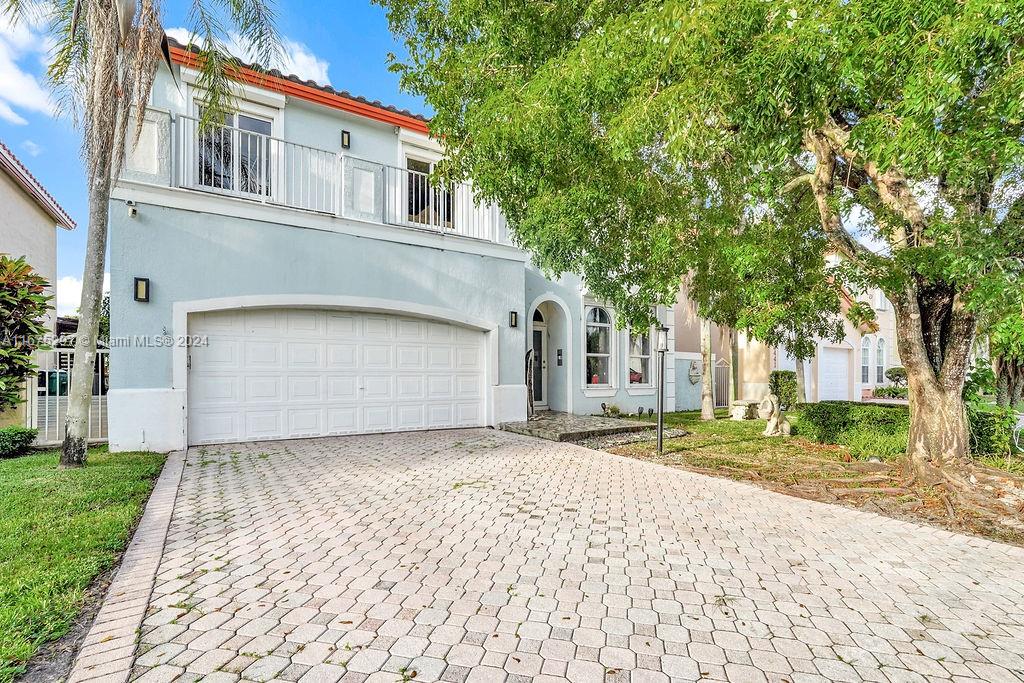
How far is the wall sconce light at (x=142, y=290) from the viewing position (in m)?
7.58

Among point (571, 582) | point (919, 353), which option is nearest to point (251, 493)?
point (571, 582)

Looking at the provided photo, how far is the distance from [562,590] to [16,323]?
8.09 meters

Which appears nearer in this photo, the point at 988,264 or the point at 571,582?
the point at 571,582

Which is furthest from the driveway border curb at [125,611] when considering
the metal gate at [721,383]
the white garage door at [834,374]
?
the white garage door at [834,374]

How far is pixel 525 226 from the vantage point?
23.3 ft

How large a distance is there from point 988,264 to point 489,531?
17.3 feet

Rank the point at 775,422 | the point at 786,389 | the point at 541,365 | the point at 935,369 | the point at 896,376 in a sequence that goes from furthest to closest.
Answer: the point at 896,376, the point at 786,389, the point at 541,365, the point at 775,422, the point at 935,369

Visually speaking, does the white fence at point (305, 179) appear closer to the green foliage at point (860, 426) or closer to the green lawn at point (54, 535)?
the green lawn at point (54, 535)

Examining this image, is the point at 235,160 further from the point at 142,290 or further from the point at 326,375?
the point at 326,375

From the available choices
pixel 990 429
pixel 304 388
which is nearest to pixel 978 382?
pixel 990 429

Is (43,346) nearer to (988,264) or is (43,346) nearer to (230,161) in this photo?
(230,161)

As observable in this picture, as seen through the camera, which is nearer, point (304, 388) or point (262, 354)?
point (262, 354)

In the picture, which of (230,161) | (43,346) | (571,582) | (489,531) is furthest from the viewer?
(230,161)

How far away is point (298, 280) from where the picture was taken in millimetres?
8836
